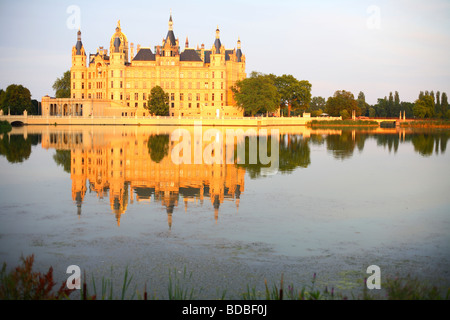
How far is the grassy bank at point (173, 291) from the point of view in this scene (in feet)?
23.3

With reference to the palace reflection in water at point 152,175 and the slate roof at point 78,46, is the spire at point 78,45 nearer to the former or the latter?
the slate roof at point 78,46

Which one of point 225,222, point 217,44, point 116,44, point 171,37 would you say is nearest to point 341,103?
point 217,44

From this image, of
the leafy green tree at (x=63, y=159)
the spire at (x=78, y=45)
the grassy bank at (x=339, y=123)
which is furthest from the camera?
the spire at (x=78, y=45)

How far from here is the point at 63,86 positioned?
121000 millimetres

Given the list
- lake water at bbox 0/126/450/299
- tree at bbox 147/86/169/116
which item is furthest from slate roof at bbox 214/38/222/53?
lake water at bbox 0/126/450/299

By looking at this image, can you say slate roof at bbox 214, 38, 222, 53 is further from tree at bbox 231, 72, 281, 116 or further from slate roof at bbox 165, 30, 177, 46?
tree at bbox 231, 72, 281, 116

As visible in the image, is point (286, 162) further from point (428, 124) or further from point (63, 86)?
point (63, 86)

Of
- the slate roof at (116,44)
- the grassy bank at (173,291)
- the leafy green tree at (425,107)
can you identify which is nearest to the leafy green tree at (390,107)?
the leafy green tree at (425,107)

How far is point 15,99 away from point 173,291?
295 ft

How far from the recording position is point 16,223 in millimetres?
13055

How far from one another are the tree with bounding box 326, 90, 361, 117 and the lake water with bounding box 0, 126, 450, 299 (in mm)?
82295

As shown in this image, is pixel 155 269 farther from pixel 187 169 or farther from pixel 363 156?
pixel 363 156

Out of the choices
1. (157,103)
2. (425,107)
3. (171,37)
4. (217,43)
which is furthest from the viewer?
(425,107)
